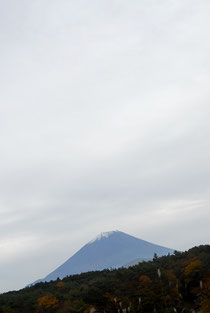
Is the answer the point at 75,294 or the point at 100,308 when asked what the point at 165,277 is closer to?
the point at 100,308

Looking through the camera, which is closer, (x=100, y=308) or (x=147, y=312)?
(x=147, y=312)

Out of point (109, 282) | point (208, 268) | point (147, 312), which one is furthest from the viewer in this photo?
point (109, 282)

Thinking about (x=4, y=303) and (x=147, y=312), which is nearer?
(x=147, y=312)

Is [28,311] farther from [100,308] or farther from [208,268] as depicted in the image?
[208,268]

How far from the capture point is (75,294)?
151 ft

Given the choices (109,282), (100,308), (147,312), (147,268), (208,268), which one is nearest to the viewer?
(147,312)

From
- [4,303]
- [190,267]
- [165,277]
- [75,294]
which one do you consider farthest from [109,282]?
[4,303]

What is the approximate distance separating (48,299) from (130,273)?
13439 mm

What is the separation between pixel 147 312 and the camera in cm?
3994

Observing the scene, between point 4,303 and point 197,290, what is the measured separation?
26364 mm

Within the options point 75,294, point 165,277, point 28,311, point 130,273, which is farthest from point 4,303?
point 165,277

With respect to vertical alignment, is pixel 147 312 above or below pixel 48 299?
below

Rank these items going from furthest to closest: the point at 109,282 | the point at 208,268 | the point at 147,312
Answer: the point at 109,282 < the point at 208,268 < the point at 147,312

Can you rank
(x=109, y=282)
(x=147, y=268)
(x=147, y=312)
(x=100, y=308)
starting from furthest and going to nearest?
(x=147, y=268) < (x=109, y=282) < (x=100, y=308) < (x=147, y=312)
